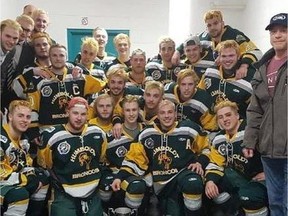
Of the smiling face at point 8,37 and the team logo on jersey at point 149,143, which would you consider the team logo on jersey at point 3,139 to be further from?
the team logo on jersey at point 149,143

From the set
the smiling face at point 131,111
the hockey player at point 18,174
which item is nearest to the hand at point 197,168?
the smiling face at point 131,111

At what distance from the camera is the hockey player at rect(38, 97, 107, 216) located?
9.98ft

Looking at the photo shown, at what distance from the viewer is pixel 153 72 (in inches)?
163

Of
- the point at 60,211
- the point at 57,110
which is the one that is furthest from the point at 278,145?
the point at 57,110

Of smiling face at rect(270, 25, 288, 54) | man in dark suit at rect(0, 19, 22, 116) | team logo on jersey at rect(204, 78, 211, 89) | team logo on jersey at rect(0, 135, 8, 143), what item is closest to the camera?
smiling face at rect(270, 25, 288, 54)

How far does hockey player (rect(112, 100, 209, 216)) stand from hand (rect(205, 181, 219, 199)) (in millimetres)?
113

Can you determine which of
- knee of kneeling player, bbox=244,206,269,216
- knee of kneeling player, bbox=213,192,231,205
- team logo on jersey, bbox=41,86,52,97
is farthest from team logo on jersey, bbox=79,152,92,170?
knee of kneeling player, bbox=244,206,269,216

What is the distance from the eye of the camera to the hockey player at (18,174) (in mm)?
2825

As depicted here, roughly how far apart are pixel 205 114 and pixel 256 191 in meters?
0.89

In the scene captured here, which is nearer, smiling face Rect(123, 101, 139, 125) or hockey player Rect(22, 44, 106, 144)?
smiling face Rect(123, 101, 139, 125)

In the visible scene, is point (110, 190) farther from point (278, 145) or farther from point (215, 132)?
point (278, 145)

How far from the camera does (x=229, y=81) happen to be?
354 centimetres

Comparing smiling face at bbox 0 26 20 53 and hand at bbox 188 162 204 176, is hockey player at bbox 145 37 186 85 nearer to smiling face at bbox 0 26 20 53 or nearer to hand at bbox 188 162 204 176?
hand at bbox 188 162 204 176

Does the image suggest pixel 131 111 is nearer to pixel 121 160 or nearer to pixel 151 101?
pixel 151 101
